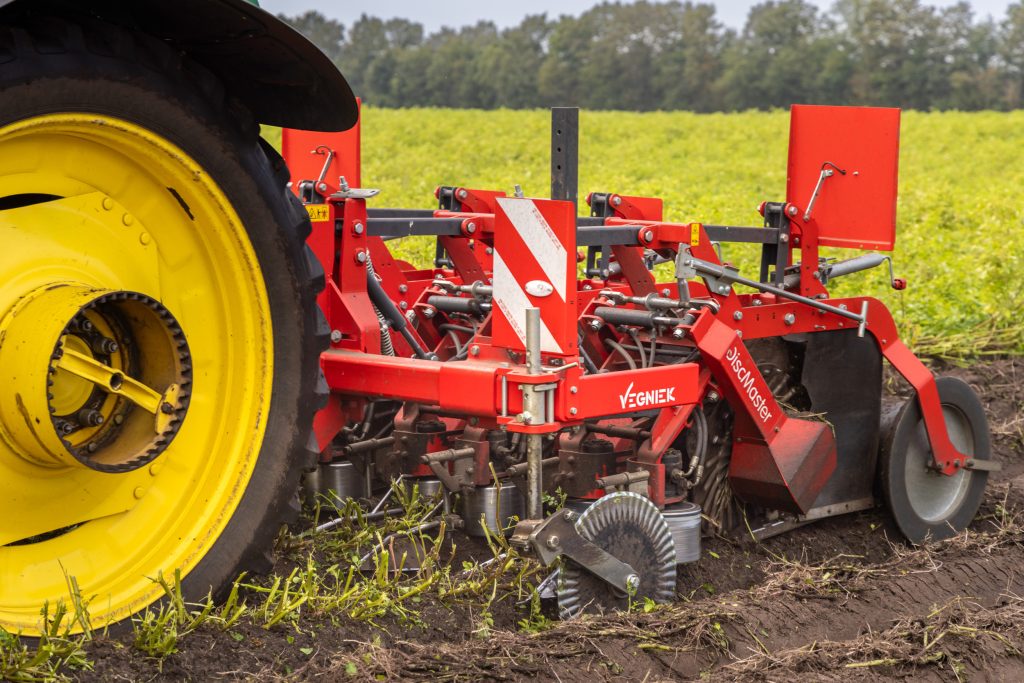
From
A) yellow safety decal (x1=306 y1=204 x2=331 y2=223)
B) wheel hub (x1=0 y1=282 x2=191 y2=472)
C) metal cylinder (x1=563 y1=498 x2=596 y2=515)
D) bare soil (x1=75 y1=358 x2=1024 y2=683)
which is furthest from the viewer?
metal cylinder (x1=563 y1=498 x2=596 y2=515)

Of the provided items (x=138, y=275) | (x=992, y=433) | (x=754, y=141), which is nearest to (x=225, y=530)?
(x=138, y=275)

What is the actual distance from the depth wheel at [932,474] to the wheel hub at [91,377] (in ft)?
10.2

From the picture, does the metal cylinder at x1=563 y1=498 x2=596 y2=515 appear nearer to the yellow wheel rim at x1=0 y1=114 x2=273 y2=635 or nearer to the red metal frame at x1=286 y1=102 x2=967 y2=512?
the red metal frame at x1=286 y1=102 x2=967 y2=512

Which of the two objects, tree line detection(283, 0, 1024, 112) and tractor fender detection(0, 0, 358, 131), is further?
tree line detection(283, 0, 1024, 112)

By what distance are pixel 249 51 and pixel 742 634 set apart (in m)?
2.15

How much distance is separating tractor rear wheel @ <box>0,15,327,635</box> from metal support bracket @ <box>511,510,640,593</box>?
0.71 meters

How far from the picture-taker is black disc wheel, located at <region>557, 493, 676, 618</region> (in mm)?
Result: 3805

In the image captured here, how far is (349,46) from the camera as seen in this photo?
229ft

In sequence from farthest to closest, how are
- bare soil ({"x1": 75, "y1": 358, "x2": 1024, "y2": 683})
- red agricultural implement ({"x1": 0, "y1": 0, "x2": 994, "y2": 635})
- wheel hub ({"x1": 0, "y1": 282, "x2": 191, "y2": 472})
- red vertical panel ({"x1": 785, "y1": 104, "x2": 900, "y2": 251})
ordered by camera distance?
red vertical panel ({"x1": 785, "y1": 104, "x2": 900, "y2": 251}) → bare soil ({"x1": 75, "y1": 358, "x2": 1024, "y2": 683}) → red agricultural implement ({"x1": 0, "y1": 0, "x2": 994, "y2": 635}) → wheel hub ({"x1": 0, "y1": 282, "x2": 191, "y2": 472})

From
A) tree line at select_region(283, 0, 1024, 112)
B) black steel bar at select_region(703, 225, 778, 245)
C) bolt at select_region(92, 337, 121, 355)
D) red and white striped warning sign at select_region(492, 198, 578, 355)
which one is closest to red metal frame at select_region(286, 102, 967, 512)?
red and white striped warning sign at select_region(492, 198, 578, 355)

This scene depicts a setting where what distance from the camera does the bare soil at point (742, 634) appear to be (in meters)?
3.11

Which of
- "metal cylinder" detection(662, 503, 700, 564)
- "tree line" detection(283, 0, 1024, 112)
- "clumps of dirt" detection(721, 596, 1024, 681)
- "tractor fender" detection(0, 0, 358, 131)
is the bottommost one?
"clumps of dirt" detection(721, 596, 1024, 681)

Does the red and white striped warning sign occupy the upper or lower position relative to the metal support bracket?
upper

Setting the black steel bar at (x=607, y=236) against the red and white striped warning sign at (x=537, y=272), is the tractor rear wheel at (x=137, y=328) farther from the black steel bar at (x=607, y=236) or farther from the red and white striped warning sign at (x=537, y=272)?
the black steel bar at (x=607, y=236)
